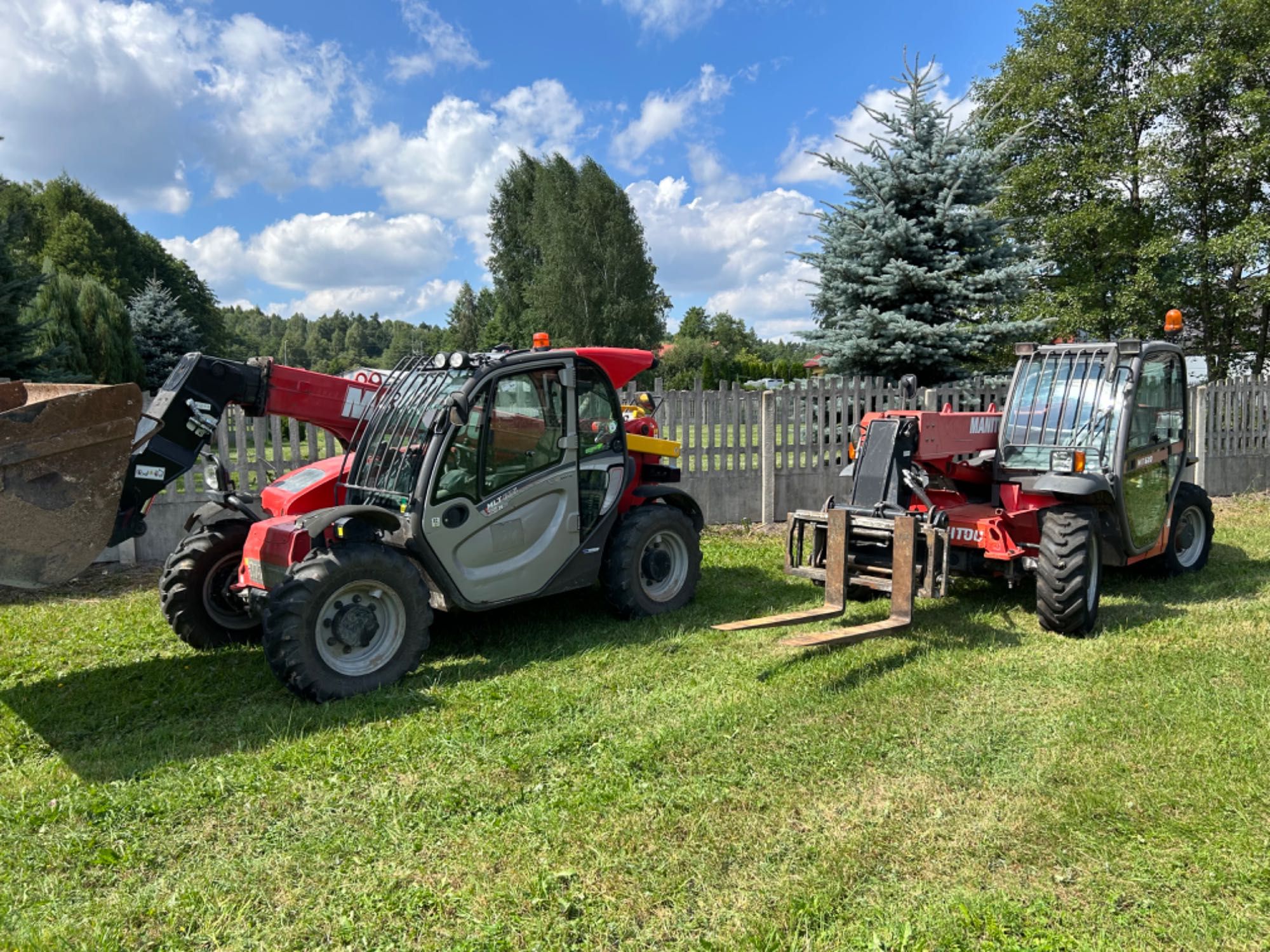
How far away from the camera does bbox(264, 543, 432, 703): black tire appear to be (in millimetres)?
4770

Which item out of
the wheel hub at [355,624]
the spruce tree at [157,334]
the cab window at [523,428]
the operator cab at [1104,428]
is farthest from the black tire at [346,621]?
the spruce tree at [157,334]

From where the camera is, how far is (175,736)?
4.53m

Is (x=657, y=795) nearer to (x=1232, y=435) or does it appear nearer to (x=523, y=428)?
(x=523, y=428)

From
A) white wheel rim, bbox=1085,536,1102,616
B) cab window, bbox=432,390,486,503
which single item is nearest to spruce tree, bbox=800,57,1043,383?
white wheel rim, bbox=1085,536,1102,616

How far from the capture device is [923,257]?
37.4ft

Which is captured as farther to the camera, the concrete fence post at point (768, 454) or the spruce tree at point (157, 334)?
the spruce tree at point (157, 334)

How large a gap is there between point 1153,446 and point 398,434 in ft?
19.8

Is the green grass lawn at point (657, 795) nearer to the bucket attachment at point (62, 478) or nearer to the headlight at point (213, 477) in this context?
the bucket attachment at point (62, 478)

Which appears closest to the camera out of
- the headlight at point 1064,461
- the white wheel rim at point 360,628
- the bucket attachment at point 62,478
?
the bucket attachment at point 62,478

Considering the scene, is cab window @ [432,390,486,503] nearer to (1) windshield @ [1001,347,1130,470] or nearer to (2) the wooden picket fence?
(1) windshield @ [1001,347,1130,470]

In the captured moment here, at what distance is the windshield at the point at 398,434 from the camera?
5.59 m

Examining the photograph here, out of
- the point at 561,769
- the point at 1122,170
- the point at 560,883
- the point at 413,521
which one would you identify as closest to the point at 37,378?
the point at 413,521

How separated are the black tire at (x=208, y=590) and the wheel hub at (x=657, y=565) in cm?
287

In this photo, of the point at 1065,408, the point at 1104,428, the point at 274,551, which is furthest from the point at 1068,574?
the point at 274,551
